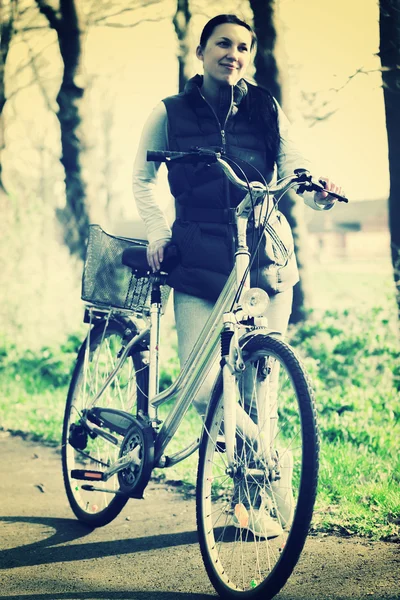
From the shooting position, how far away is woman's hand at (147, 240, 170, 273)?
350cm

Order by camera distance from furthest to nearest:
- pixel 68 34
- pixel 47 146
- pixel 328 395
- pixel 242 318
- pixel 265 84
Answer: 1. pixel 47 146
2. pixel 68 34
3. pixel 265 84
4. pixel 328 395
5. pixel 242 318

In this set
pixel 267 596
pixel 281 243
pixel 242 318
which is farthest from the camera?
pixel 281 243

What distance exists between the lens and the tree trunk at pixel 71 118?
35.3 feet

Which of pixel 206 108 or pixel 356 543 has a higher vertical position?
pixel 206 108

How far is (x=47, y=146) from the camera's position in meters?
14.7

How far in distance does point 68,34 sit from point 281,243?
8526mm

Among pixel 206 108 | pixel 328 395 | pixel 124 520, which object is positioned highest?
pixel 206 108

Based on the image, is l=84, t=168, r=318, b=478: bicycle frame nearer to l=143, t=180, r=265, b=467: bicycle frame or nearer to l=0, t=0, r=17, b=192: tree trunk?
l=143, t=180, r=265, b=467: bicycle frame

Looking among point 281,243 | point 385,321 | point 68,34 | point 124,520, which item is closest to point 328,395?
point 385,321

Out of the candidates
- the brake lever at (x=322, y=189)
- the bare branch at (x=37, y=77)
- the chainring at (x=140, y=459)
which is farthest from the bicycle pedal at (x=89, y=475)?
the bare branch at (x=37, y=77)

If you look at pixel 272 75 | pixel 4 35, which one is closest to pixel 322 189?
pixel 272 75

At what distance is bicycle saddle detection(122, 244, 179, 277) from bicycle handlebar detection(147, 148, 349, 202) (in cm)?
59

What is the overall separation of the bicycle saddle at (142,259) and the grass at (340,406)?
140 centimetres

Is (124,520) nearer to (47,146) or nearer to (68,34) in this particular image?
(68,34)
